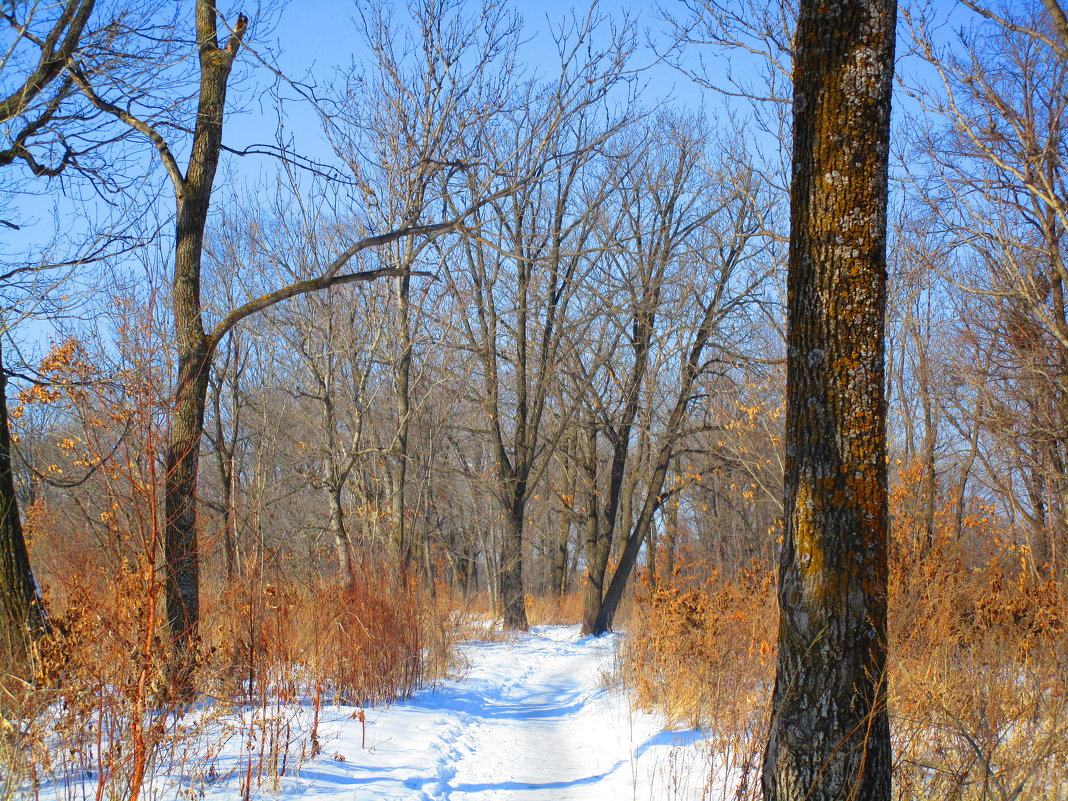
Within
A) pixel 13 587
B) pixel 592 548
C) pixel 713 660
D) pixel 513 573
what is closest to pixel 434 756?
pixel 713 660

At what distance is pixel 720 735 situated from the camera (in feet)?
15.6

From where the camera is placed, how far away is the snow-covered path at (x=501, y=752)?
457cm

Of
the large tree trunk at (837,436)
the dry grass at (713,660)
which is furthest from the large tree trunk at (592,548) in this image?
the large tree trunk at (837,436)

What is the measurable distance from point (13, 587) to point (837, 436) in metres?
5.53

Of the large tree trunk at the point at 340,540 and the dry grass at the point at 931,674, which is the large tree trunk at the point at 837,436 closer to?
the dry grass at the point at 931,674

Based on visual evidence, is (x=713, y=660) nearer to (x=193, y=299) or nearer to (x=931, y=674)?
(x=931, y=674)

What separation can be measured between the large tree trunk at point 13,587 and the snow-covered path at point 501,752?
213 cm

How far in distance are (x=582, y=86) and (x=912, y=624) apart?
6.54 m

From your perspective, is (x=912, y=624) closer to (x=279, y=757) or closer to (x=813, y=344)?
(x=813, y=344)

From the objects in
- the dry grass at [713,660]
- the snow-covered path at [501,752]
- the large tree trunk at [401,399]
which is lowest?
the snow-covered path at [501,752]

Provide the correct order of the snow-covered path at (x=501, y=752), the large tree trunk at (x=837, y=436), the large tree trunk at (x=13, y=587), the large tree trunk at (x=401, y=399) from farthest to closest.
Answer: the large tree trunk at (x=401, y=399)
the large tree trunk at (x=13, y=587)
the snow-covered path at (x=501, y=752)
the large tree trunk at (x=837, y=436)

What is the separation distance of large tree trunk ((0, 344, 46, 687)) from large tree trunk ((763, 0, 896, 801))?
15.6 feet

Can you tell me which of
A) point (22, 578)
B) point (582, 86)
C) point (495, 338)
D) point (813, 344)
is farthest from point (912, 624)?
point (495, 338)

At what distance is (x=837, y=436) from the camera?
321cm
